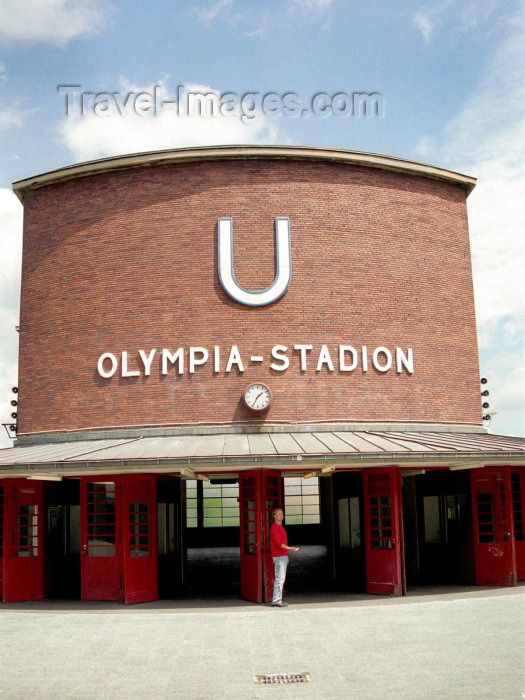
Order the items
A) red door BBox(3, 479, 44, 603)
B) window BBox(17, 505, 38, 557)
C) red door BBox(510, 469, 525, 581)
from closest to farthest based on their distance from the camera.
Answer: red door BBox(3, 479, 44, 603) < window BBox(17, 505, 38, 557) < red door BBox(510, 469, 525, 581)

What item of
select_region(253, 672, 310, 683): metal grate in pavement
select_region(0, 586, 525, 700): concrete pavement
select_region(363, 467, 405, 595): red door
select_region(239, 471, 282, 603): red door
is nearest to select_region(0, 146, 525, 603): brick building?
select_region(363, 467, 405, 595): red door

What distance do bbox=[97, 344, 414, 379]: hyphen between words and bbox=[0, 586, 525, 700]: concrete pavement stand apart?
228 inches

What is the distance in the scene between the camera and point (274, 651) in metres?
10.5

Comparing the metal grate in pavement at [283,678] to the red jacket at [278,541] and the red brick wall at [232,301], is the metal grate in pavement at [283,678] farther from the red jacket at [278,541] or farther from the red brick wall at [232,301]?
the red brick wall at [232,301]

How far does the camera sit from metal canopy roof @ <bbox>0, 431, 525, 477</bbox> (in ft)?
49.5

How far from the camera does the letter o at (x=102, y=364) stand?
1933 centimetres

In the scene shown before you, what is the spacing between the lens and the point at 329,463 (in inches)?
607

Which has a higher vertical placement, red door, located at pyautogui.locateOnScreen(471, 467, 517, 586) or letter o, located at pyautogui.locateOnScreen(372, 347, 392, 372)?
letter o, located at pyautogui.locateOnScreen(372, 347, 392, 372)

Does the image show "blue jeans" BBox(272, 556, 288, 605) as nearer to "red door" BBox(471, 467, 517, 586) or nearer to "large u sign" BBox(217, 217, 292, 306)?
"red door" BBox(471, 467, 517, 586)

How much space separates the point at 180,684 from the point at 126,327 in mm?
11392

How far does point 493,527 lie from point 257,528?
5.32 metres

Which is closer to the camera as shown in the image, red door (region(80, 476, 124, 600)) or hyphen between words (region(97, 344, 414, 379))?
red door (region(80, 476, 124, 600))

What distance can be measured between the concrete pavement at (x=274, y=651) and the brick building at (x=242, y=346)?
3.66 meters

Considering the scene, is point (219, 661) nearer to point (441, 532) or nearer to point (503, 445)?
point (503, 445)
